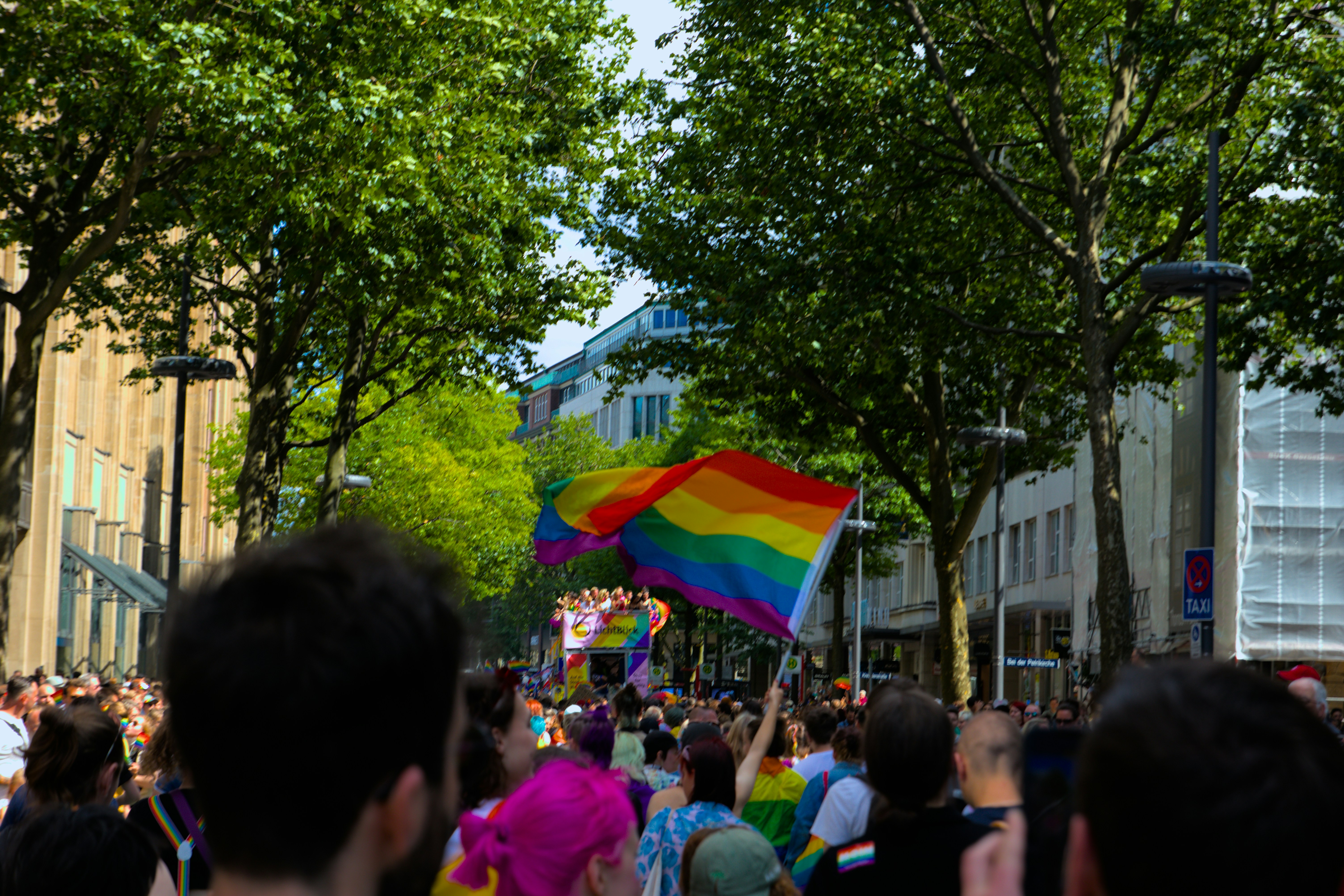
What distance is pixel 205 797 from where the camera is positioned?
5.52 ft

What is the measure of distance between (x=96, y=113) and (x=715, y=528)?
11081 mm

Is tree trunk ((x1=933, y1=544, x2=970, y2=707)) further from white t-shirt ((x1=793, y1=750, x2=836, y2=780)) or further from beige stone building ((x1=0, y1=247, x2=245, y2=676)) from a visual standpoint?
white t-shirt ((x1=793, y1=750, x2=836, y2=780))

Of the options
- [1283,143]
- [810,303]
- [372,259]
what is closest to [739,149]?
[810,303]

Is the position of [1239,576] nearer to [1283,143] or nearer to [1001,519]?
[1001,519]

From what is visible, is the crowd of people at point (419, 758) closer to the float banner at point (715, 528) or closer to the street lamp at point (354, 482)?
the float banner at point (715, 528)

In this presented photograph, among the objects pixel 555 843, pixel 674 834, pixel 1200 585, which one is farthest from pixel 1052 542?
pixel 555 843

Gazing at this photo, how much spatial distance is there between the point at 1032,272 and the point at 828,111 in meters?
5.17

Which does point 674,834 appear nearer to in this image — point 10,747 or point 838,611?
point 10,747

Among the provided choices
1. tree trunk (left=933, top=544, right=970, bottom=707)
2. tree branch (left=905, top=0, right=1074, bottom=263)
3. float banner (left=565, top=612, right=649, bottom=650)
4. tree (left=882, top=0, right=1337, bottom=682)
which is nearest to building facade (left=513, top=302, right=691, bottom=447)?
float banner (left=565, top=612, right=649, bottom=650)

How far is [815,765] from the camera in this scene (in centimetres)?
889

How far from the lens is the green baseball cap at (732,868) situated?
566 centimetres

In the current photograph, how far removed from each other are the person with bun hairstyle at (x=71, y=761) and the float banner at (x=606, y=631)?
34664 mm

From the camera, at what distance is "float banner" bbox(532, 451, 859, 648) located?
422 inches

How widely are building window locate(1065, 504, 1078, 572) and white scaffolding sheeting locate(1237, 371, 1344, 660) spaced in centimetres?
2024
